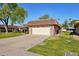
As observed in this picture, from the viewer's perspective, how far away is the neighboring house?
1628 centimetres

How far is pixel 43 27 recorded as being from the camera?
1661 cm

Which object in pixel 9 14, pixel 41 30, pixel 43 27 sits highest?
pixel 9 14

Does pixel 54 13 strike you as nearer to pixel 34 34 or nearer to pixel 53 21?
pixel 53 21

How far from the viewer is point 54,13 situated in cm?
1474

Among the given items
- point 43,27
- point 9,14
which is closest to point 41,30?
point 43,27

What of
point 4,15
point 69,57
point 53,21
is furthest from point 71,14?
point 4,15

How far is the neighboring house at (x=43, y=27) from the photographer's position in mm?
16284

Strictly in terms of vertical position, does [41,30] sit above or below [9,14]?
below

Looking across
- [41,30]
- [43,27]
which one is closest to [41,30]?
[41,30]

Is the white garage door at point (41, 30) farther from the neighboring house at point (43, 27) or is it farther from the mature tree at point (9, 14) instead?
the mature tree at point (9, 14)

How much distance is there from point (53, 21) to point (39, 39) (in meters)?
2.31

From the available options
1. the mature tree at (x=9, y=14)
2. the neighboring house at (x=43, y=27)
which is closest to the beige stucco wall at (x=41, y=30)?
the neighboring house at (x=43, y=27)

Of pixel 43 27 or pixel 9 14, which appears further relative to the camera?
pixel 9 14

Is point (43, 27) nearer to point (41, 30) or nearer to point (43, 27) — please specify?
point (43, 27)
